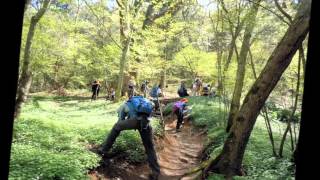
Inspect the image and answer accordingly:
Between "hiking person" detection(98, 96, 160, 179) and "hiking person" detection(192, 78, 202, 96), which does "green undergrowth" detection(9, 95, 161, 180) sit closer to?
"hiking person" detection(98, 96, 160, 179)

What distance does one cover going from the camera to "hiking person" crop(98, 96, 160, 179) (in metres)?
8.86

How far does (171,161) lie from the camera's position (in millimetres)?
12039

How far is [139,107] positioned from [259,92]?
109 inches

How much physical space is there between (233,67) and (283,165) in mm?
17306

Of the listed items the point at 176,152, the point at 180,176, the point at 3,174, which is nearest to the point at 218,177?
the point at 180,176

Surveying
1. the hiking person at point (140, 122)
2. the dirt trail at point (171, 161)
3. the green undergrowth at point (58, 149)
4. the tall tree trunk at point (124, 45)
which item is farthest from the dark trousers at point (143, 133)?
the tall tree trunk at point (124, 45)

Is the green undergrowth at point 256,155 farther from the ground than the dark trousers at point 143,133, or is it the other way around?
the dark trousers at point 143,133

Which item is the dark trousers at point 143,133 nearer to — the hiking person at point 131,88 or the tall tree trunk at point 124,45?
the tall tree trunk at point 124,45

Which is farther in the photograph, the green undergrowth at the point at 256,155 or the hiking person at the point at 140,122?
the green undergrowth at the point at 256,155

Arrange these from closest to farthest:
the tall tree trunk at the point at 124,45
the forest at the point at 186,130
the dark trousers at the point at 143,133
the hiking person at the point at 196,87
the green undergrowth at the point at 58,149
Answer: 1. the green undergrowth at the point at 58,149
2. the forest at the point at 186,130
3. the dark trousers at the point at 143,133
4. the tall tree trunk at the point at 124,45
5. the hiking person at the point at 196,87

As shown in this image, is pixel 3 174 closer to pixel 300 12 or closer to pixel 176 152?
pixel 300 12

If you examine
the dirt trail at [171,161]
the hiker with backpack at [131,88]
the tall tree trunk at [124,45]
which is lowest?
the dirt trail at [171,161]

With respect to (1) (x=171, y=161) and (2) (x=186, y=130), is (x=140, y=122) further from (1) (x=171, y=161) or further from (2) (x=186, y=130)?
(2) (x=186, y=130)

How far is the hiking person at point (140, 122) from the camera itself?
886cm
